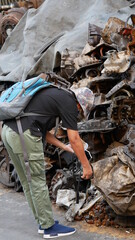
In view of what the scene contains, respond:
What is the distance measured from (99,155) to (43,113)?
1.49 m

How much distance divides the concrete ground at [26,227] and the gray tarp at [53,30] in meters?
2.61

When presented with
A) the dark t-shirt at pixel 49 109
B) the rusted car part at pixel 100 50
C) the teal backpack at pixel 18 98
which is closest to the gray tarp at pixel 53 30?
the rusted car part at pixel 100 50

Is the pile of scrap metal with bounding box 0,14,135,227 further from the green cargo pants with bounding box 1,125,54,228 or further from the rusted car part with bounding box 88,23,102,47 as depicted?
the green cargo pants with bounding box 1,125,54,228

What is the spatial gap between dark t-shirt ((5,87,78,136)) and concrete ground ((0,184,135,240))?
106cm

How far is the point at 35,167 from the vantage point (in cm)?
326

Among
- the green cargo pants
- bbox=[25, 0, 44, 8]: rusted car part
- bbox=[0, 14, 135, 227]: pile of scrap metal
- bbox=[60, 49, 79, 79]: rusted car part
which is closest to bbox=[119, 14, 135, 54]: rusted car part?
bbox=[0, 14, 135, 227]: pile of scrap metal

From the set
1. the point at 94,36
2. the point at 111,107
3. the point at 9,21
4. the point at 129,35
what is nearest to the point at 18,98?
the point at 111,107

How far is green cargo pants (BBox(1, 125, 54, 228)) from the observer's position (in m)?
3.23

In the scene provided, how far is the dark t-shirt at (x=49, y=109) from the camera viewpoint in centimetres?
315

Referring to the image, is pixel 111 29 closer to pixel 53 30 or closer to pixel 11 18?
pixel 53 30

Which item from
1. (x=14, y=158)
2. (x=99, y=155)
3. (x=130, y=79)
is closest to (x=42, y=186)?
(x=14, y=158)

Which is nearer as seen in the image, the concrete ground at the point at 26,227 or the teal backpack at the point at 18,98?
the teal backpack at the point at 18,98

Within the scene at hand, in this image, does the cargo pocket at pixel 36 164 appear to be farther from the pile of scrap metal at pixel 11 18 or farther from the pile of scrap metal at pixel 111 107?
the pile of scrap metal at pixel 11 18

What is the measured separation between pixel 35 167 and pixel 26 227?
89cm
